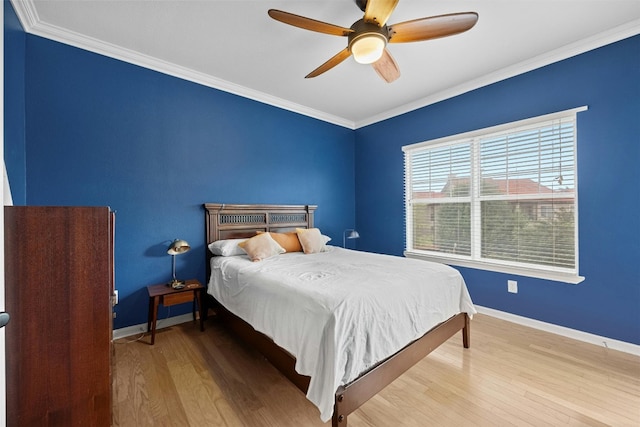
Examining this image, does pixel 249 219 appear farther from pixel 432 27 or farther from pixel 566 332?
pixel 566 332

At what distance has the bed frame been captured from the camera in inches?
57.4

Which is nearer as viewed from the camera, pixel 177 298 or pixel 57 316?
pixel 57 316

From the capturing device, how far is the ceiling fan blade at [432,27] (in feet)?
5.47

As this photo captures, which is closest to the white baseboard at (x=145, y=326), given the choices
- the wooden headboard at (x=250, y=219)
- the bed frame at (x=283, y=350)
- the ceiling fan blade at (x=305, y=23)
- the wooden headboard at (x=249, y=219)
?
the bed frame at (x=283, y=350)

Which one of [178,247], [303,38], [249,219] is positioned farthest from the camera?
[249,219]

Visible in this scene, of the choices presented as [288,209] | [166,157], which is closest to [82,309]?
[166,157]

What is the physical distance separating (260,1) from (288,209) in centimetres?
236

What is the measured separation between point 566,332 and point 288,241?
2975 mm

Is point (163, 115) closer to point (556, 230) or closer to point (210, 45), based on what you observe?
point (210, 45)

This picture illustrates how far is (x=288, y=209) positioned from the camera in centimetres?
377

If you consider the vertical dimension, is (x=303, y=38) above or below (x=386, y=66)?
above

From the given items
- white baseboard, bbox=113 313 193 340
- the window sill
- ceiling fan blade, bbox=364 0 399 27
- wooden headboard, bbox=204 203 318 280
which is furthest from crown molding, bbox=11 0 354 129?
the window sill

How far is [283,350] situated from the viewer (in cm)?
172

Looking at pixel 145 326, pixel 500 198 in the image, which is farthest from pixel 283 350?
pixel 500 198
